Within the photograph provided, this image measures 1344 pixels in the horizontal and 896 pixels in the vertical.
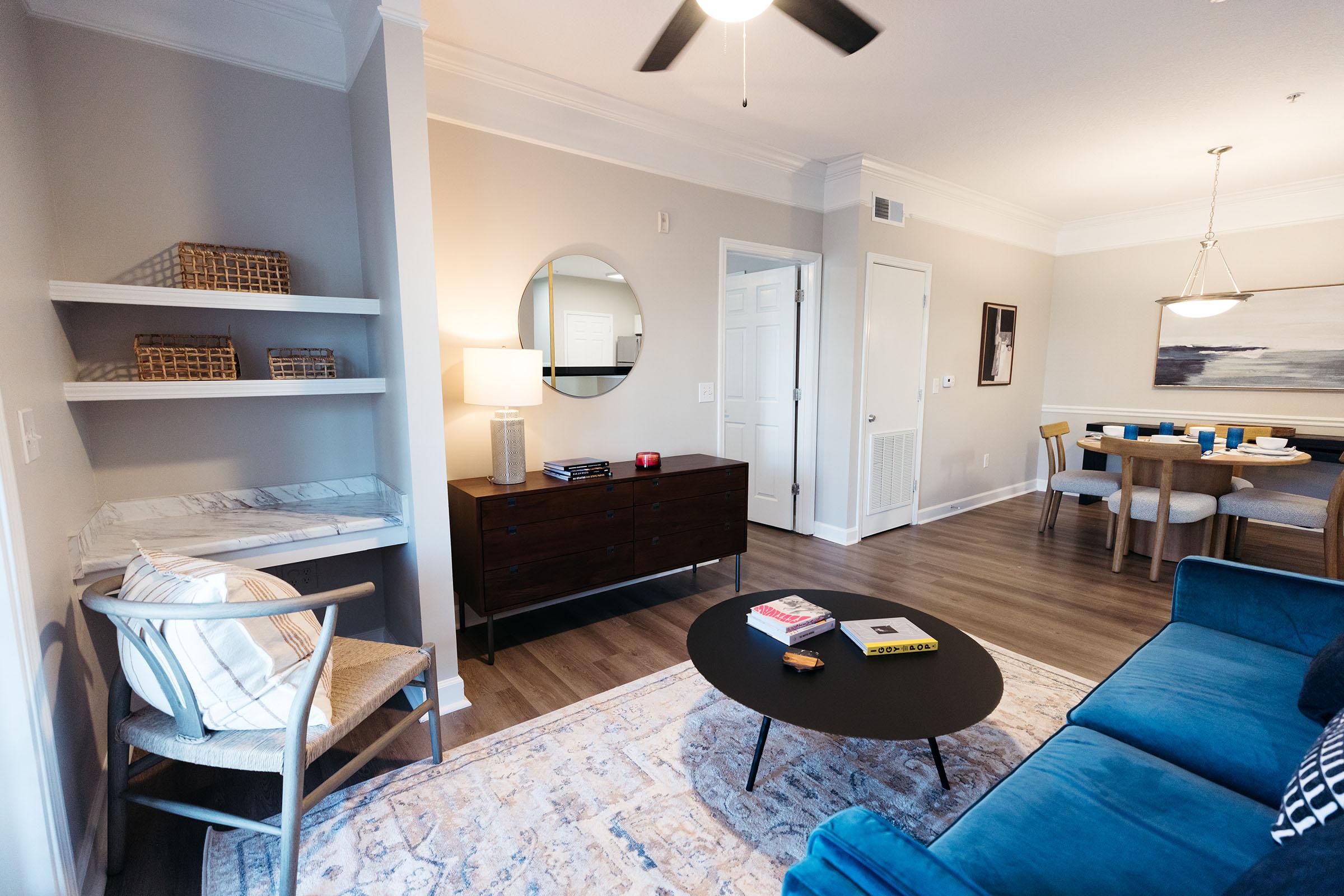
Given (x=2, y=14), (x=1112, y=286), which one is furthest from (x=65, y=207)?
(x=1112, y=286)

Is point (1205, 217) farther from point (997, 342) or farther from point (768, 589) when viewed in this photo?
point (768, 589)

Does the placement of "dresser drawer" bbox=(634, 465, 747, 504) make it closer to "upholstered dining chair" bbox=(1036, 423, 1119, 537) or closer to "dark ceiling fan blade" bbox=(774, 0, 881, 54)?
"dark ceiling fan blade" bbox=(774, 0, 881, 54)

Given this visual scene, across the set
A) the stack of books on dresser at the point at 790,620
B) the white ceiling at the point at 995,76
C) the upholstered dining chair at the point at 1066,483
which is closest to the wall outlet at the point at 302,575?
the stack of books on dresser at the point at 790,620

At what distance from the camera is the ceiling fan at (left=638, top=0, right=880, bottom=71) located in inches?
67.5

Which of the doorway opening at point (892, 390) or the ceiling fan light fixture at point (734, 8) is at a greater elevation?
the ceiling fan light fixture at point (734, 8)

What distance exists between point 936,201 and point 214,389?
15.1 ft

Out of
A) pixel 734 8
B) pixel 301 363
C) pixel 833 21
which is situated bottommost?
pixel 301 363

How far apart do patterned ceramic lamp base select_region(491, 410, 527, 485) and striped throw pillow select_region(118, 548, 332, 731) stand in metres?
1.19

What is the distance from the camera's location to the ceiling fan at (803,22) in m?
1.71

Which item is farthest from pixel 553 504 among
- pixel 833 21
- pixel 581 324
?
pixel 833 21

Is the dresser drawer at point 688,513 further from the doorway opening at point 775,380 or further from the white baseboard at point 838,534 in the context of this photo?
the white baseboard at point 838,534

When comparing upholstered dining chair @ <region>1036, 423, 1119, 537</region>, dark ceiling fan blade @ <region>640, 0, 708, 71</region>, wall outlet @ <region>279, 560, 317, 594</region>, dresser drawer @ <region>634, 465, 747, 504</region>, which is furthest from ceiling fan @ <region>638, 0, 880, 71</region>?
upholstered dining chair @ <region>1036, 423, 1119, 537</region>

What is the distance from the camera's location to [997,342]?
5.25 meters

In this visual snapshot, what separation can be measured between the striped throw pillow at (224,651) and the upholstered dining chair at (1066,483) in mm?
4713
